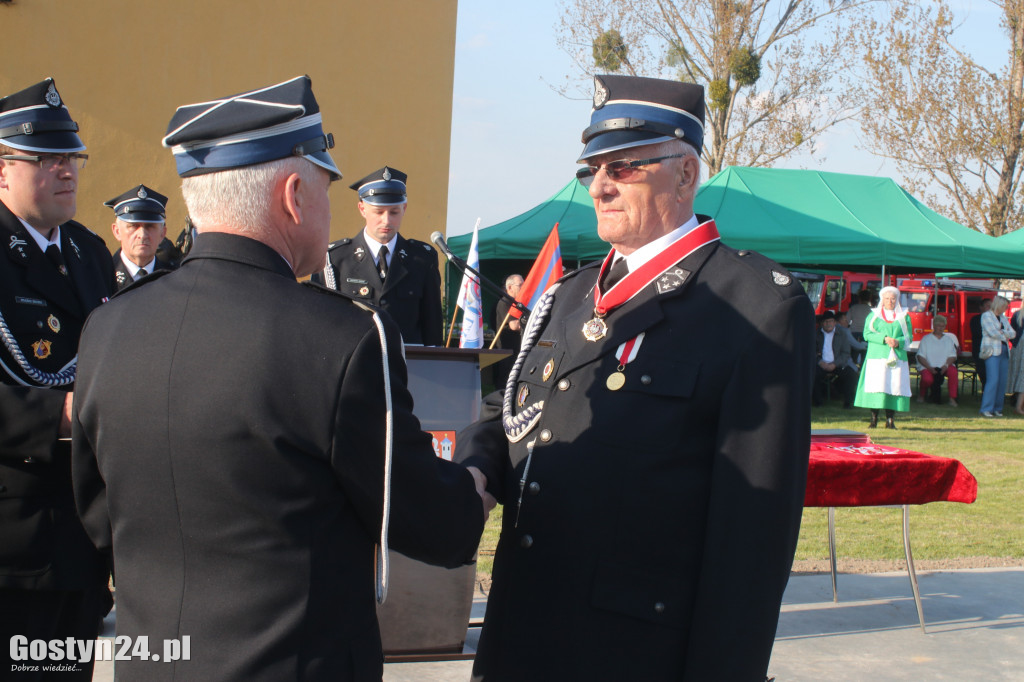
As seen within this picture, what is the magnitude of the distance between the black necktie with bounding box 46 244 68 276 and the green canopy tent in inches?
441

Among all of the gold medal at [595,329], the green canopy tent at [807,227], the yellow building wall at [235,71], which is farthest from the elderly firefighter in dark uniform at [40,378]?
the green canopy tent at [807,227]

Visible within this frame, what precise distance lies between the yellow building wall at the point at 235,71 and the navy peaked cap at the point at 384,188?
496cm

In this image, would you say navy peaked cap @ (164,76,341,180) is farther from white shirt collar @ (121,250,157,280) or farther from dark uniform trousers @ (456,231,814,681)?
white shirt collar @ (121,250,157,280)

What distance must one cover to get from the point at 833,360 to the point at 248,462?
14.4 m

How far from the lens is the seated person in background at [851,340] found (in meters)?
14.9

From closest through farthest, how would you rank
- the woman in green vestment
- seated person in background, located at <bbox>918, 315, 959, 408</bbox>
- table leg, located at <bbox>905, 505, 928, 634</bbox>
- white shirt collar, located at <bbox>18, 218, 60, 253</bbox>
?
white shirt collar, located at <bbox>18, 218, 60, 253</bbox> < table leg, located at <bbox>905, 505, 928, 634</bbox> < the woman in green vestment < seated person in background, located at <bbox>918, 315, 959, 408</bbox>

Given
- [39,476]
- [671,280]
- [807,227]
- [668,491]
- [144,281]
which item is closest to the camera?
[144,281]

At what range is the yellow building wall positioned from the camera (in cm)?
987

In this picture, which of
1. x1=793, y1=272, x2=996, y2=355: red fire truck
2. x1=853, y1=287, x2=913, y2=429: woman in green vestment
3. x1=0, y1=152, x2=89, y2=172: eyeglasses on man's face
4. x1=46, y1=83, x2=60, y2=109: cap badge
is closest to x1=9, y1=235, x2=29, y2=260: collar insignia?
x1=0, y1=152, x2=89, y2=172: eyeglasses on man's face

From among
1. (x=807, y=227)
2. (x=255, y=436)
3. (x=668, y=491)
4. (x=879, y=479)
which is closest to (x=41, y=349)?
(x=255, y=436)

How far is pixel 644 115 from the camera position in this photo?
2119mm

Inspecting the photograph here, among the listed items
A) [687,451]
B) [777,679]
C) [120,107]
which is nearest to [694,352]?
[687,451]

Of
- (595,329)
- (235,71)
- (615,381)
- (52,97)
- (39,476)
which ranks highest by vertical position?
(235,71)

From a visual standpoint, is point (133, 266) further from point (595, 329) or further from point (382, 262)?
point (595, 329)
